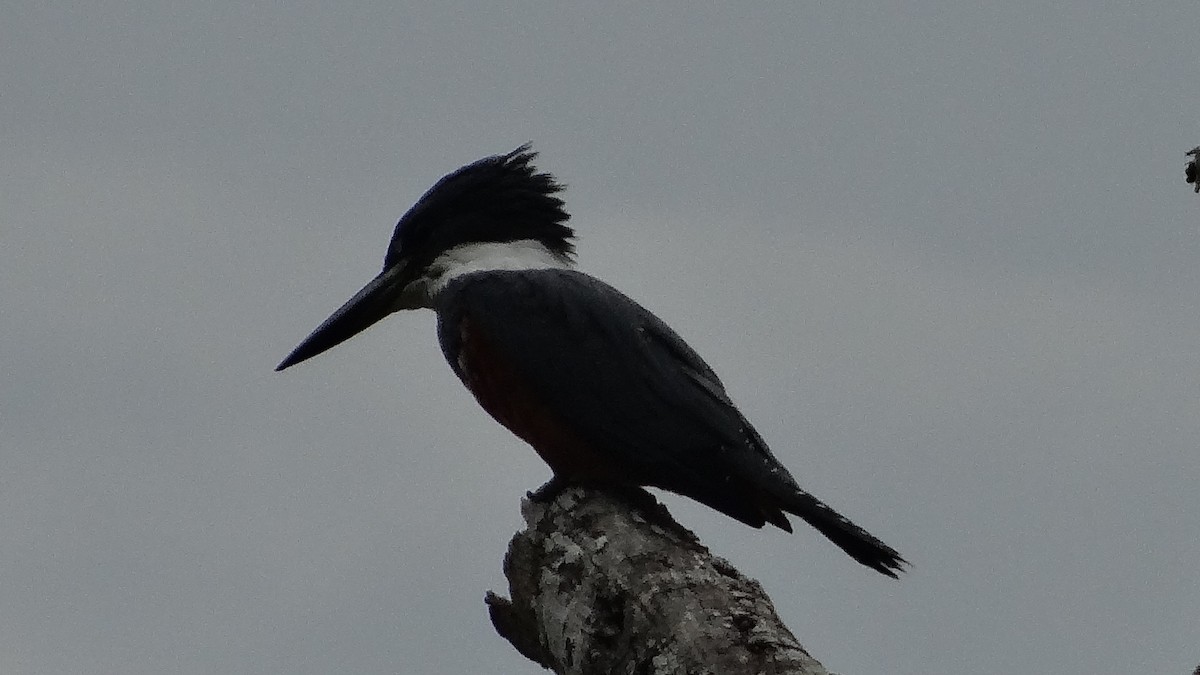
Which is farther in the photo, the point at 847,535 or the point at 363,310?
the point at 363,310

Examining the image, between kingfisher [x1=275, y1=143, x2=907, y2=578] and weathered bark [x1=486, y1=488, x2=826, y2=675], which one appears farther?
kingfisher [x1=275, y1=143, x2=907, y2=578]

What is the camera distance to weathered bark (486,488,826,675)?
3.46 m

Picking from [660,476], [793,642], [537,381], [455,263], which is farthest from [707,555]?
[455,263]

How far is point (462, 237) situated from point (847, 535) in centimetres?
250

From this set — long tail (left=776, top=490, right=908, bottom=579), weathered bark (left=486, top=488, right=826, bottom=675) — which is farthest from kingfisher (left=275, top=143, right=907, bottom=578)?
weathered bark (left=486, top=488, right=826, bottom=675)

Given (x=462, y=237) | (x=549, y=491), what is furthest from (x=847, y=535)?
(x=462, y=237)

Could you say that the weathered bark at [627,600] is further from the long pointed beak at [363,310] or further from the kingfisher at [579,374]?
the long pointed beak at [363,310]

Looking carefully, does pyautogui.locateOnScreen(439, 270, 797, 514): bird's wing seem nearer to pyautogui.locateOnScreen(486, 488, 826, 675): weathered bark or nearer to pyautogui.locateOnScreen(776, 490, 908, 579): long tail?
pyautogui.locateOnScreen(776, 490, 908, 579): long tail

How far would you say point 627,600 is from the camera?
12.8 ft

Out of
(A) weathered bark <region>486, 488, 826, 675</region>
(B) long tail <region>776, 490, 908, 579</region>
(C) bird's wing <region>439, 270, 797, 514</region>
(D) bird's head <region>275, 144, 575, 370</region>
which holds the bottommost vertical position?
(A) weathered bark <region>486, 488, 826, 675</region>

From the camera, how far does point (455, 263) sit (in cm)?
666

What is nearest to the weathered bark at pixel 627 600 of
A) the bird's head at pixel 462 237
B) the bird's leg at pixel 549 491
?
the bird's leg at pixel 549 491

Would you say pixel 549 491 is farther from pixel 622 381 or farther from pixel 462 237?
pixel 462 237

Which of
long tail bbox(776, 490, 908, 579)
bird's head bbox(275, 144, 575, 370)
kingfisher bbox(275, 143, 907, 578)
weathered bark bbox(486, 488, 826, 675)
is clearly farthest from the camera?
bird's head bbox(275, 144, 575, 370)
